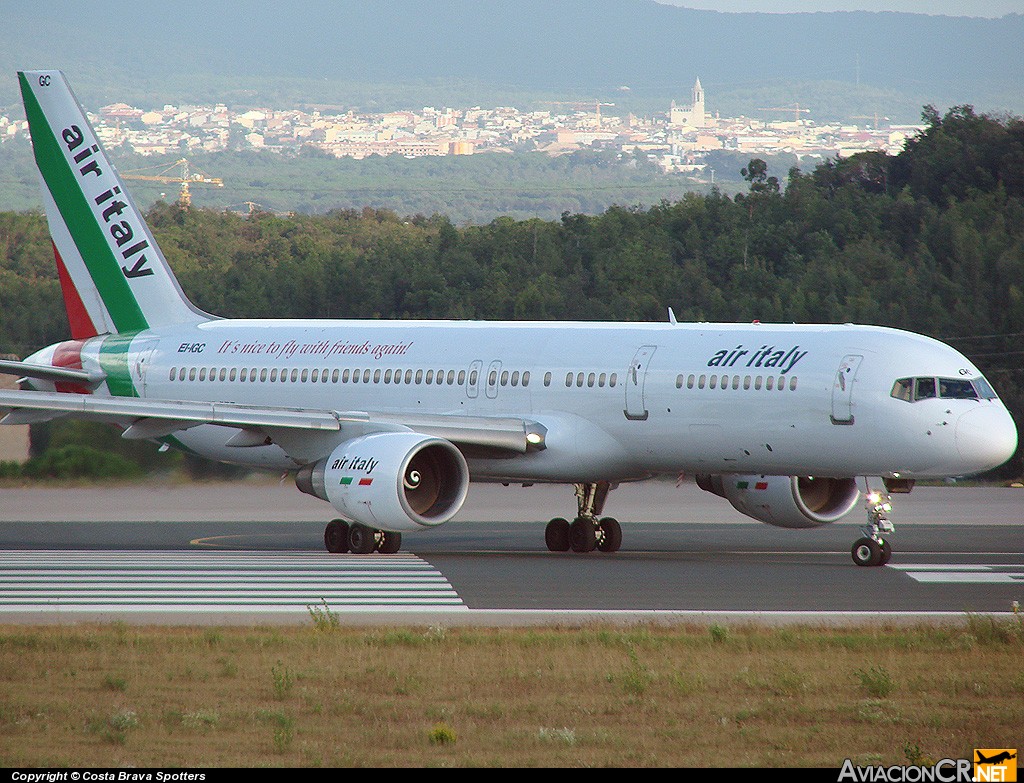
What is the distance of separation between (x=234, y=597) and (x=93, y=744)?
30.3 ft

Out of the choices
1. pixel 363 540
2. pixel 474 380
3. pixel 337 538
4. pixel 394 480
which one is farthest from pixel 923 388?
pixel 337 538

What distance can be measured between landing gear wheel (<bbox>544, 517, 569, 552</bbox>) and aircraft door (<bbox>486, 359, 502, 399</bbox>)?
2543 mm

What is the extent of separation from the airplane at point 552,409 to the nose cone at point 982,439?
3 cm

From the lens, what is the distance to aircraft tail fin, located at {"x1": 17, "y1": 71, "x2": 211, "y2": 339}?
3347 cm

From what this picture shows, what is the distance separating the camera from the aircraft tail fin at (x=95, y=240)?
33469mm

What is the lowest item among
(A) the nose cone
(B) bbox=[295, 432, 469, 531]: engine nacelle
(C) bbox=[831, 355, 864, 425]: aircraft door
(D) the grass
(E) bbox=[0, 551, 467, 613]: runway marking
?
(D) the grass

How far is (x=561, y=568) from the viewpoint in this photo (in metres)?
24.7

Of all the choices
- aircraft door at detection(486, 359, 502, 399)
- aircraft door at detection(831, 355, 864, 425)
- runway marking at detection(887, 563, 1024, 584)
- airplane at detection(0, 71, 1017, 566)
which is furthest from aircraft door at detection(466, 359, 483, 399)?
runway marking at detection(887, 563, 1024, 584)

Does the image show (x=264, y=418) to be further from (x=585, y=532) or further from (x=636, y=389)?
(x=636, y=389)

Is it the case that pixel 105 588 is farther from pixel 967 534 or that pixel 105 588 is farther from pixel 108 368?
pixel 967 534

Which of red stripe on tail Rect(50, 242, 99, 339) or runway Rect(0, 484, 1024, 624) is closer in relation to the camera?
runway Rect(0, 484, 1024, 624)

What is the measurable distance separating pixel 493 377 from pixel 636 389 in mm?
3012

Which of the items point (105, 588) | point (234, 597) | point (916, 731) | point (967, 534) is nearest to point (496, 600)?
point (234, 597)

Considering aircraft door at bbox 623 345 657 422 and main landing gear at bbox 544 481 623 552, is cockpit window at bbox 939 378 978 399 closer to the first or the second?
aircraft door at bbox 623 345 657 422
